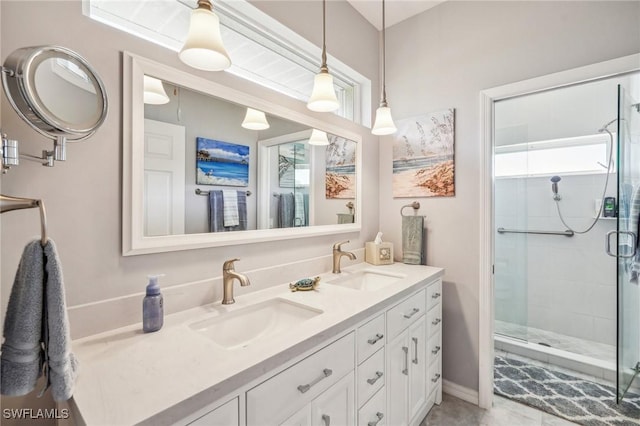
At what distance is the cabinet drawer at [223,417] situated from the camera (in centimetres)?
71

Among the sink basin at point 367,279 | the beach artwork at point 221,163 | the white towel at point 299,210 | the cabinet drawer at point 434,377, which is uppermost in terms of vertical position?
the beach artwork at point 221,163

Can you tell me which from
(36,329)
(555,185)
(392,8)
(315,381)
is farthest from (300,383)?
(555,185)

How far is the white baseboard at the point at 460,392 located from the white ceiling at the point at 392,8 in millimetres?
2726

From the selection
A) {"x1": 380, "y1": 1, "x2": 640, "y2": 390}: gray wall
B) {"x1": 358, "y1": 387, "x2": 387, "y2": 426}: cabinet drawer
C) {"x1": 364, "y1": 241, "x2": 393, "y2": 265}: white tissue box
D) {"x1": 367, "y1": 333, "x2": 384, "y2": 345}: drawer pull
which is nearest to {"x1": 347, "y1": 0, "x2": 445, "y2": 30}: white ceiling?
{"x1": 380, "y1": 1, "x2": 640, "y2": 390}: gray wall

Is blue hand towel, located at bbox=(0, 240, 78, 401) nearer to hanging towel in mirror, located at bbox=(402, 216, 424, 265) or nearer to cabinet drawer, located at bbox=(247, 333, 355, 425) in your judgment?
cabinet drawer, located at bbox=(247, 333, 355, 425)

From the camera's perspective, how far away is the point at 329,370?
3.44 feet

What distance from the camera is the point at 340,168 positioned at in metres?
2.10

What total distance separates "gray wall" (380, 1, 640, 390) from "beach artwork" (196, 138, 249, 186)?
1.31 m

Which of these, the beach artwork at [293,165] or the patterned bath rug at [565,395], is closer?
the beach artwork at [293,165]

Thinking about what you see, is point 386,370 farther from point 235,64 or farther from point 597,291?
point 597,291

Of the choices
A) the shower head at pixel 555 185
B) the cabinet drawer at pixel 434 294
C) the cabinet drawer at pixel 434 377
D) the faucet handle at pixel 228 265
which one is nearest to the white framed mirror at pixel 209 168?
the faucet handle at pixel 228 265

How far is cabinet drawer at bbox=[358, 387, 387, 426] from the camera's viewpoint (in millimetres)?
1230

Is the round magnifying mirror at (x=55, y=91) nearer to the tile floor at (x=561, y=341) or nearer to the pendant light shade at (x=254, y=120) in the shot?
the pendant light shade at (x=254, y=120)

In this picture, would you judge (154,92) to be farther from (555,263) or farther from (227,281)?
(555,263)
